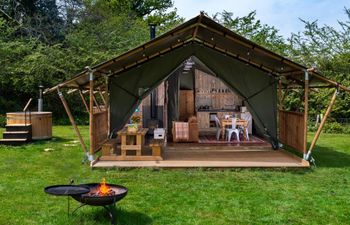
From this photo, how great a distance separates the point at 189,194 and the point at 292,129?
174 inches

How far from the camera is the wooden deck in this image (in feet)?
27.0

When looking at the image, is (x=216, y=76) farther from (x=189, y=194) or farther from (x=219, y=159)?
(x=189, y=194)

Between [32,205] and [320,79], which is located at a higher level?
[320,79]

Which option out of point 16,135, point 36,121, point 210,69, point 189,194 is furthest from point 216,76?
point 16,135

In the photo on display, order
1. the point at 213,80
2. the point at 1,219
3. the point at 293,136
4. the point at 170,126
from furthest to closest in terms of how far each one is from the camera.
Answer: the point at 213,80 → the point at 170,126 → the point at 293,136 → the point at 1,219

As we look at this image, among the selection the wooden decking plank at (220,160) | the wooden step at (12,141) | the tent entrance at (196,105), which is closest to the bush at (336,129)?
the tent entrance at (196,105)

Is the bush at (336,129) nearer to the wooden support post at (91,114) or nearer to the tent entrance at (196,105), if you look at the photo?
the tent entrance at (196,105)

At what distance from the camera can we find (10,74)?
19.1 metres

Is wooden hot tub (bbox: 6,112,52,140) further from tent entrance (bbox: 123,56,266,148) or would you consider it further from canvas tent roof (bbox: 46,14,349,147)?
canvas tent roof (bbox: 46,14,349,147)

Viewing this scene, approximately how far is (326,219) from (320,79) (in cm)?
388

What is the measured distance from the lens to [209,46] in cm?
1017

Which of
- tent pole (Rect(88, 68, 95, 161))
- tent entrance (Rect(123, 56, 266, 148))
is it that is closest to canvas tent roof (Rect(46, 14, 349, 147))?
tent pole (Rect(88, 68, 95, 161))

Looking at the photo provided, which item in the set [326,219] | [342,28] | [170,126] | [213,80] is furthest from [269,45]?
[326,219]

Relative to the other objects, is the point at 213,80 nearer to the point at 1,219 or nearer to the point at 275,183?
the point at 275,183
